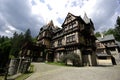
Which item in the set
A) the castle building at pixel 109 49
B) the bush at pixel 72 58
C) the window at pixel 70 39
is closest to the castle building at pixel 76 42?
the window at pixel 70 39

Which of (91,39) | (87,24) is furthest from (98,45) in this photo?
(87,24)

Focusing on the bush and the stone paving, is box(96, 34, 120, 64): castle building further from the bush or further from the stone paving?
the stone paving

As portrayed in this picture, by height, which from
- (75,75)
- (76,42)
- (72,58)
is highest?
(76,42)

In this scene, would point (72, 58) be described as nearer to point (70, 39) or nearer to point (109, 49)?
point (70, 39)

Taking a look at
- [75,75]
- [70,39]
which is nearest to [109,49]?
[70,39]

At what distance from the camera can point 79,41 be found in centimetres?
2280

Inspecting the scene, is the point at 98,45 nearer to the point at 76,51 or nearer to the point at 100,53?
the point at 100,53

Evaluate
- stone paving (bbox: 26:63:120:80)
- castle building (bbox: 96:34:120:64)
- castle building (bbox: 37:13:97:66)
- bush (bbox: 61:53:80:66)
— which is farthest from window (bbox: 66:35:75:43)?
castle building (bbox: 96:34:120:64)

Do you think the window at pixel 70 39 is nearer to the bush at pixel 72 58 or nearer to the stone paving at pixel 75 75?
the bush at pixel 72 58

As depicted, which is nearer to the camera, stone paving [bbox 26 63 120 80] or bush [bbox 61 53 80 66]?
stone paving [bbox 26 63 120 80]

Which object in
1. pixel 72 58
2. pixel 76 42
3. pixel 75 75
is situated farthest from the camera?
pixel 76 42

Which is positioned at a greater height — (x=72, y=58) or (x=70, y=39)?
(x=70, y=39)

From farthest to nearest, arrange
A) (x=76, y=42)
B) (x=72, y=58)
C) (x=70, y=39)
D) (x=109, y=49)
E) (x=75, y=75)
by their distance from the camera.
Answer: (x=109, y=49) → (x=70, y=39) → (x=76, y=42) → (x=72, y=58) → (x=75, y=75)

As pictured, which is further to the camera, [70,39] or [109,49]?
[109,49]
